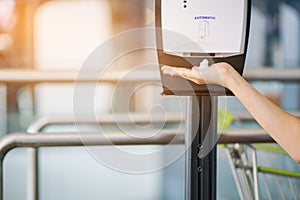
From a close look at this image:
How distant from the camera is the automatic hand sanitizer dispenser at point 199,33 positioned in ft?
4.55

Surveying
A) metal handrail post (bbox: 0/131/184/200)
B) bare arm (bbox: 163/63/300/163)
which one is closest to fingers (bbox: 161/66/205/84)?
bare arm (bbox: 163/63/300/163)

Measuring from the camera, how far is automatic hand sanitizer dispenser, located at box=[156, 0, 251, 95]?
1387 millimetres

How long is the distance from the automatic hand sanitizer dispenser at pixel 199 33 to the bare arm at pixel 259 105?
3cm

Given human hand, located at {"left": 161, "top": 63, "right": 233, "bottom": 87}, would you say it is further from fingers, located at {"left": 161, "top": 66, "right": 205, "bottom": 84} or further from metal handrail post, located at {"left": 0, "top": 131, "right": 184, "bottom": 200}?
metal handrail post, located at {"left": 0, "top": 131, "right": 184, "bottom": 200}

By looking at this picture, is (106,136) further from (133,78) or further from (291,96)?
(291,96)

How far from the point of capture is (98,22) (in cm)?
722

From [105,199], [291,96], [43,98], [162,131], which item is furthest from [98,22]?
[162,131]

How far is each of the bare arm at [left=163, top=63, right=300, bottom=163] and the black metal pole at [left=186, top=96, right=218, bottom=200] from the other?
0.11 m

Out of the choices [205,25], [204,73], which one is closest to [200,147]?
[204,73]

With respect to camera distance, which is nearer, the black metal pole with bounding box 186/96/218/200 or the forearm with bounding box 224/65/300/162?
the forearm with bounding box 224/65/300/162

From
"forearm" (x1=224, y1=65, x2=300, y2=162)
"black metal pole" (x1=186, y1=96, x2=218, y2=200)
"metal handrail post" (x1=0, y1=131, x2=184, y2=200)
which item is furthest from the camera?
"metal handrail post" (x1=0, y1=131, x2=184, y2=200)

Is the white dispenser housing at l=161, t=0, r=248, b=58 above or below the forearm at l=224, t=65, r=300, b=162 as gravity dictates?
above

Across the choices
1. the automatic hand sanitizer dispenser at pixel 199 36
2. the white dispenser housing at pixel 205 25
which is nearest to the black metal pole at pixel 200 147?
the automatic hand sanitizer dispenser at pixel 199 36

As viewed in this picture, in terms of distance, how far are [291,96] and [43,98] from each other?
2.32m
